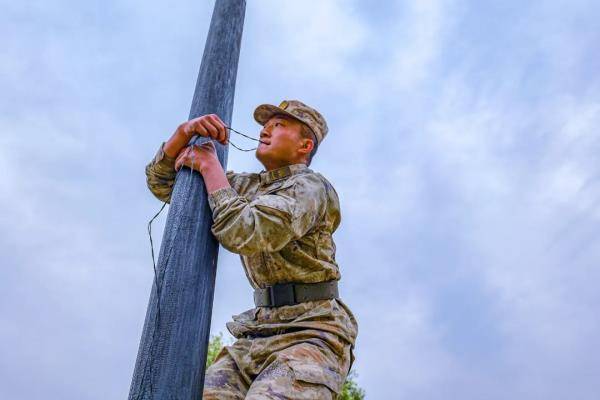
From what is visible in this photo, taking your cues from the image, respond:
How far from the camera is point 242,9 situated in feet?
12.6

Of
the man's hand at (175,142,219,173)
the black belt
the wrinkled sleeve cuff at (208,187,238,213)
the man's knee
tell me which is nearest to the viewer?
the man's knee

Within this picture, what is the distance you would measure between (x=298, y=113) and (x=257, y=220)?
3.87 feet

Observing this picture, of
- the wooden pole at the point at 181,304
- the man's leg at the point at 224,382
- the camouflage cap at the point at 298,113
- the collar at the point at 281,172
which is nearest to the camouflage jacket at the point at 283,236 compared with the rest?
the collar at the point at 281,172

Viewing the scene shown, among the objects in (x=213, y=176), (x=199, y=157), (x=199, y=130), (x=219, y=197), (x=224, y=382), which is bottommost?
(x=224, y=382)

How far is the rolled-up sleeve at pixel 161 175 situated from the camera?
10.9ft

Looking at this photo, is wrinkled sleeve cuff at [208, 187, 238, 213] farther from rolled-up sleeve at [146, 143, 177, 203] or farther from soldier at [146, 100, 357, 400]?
rolled-up sleeve at [146, 143, 177, 203]

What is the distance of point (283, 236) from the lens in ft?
9.52

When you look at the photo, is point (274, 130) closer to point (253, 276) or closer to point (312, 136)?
point (312, 136)

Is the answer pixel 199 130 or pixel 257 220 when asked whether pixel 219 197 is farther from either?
pixel 199 130

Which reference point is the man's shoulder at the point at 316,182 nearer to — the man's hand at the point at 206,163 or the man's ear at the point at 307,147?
the man's ear at the point at 307,147

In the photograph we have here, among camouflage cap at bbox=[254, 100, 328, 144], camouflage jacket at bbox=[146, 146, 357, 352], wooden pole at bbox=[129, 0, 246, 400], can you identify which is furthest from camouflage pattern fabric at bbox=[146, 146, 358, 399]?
camouflage cap at bbox=[254, 100, 328, 144]

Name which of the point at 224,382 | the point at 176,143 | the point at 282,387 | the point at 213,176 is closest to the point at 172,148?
the point at 176,143

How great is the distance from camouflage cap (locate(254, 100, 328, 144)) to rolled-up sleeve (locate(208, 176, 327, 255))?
832 millimetres

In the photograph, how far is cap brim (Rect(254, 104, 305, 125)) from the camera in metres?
3.78
